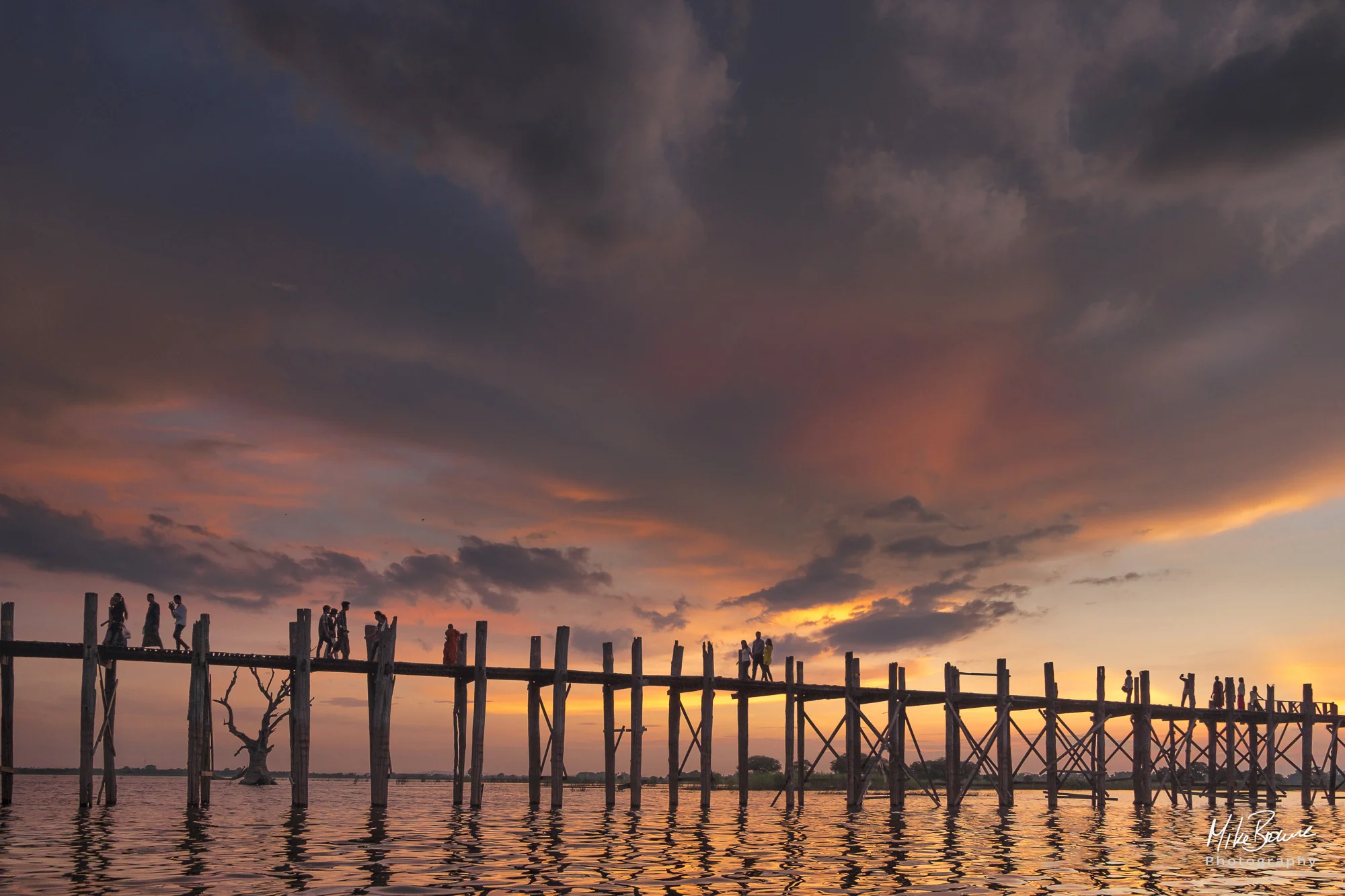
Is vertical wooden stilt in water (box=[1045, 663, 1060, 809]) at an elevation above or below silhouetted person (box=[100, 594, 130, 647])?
below

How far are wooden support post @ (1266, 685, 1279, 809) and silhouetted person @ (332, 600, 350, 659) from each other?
4143 cm

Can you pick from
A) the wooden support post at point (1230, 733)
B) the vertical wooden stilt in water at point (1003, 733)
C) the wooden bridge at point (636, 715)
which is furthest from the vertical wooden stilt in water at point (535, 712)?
the wooden support post at point (1230, 733)

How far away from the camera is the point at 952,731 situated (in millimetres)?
40219

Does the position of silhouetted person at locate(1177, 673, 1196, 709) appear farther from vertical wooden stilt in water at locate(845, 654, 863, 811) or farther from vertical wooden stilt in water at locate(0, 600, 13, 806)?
vertical wooden stilt in water at locate(0, 600, 13, 806)

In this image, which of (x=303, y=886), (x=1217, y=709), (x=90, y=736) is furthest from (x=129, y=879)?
(x=1217, y=709)

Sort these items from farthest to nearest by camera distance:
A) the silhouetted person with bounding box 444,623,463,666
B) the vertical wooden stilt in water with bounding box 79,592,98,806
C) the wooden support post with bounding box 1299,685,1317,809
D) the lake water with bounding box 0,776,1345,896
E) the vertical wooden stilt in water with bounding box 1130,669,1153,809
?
the wooden support post with bounding box 1299,685,1317,809, the vertical wooden stilt in water with bounding box 1130,669,1153,809, the silhouetted person with bounding box 444,623,463,666, the vertical wooden stilt in water with bounding box 79,592,98,806, the lake water with bounding box 0,776,1345,896

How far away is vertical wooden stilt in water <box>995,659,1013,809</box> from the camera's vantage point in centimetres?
3975

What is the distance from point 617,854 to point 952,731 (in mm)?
21175

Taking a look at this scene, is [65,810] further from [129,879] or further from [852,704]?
[852,704]

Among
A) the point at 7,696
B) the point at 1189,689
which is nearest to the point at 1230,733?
the point at 1189,689

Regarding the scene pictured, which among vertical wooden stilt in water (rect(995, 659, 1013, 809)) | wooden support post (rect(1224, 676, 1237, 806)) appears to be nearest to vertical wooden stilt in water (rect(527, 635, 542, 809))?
vertical wooden stilt in water (rect(995, 659, 1013, 809))

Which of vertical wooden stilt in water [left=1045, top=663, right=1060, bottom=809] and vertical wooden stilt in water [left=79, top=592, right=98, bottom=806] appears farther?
vertical wooden stilt in water [left=1045, top=663, right=1060, bottom=809]

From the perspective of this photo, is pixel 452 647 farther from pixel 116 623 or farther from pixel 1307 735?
pixel 1307 735

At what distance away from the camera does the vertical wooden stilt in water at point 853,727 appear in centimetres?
3900
